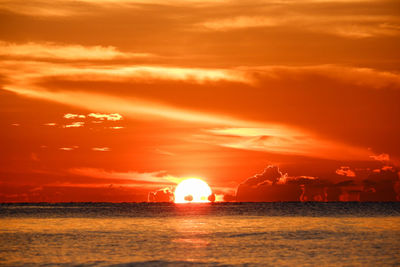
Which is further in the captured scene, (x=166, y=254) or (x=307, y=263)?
(x=166, y=254)

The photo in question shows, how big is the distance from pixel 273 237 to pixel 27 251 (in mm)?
35202

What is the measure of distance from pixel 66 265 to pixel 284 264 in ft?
63.7

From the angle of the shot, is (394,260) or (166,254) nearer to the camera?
(394,260)

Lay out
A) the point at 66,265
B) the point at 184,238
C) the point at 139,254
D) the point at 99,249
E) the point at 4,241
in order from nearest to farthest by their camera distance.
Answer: the point at 66,265, the point at 139,254, the point at 99,249, the point at 4,241, the point at 184,238

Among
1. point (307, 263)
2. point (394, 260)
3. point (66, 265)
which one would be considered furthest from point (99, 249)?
point (394, 260)

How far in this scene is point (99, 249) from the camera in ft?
214

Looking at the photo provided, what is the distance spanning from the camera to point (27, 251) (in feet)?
207

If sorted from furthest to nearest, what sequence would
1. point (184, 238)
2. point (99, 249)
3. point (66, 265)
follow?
point (184, 238) → point (99, 249) → point (66, 265)

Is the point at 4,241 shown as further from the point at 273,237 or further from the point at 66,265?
the point at 273,237

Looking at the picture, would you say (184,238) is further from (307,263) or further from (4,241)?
(307,263)

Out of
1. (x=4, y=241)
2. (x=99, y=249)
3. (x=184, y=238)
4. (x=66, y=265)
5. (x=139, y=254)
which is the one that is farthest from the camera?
(x=184, y=238)

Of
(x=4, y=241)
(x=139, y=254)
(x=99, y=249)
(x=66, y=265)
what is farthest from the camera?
(x=4, y=241)

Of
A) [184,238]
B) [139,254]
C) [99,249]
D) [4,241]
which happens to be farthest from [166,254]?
[4,241]

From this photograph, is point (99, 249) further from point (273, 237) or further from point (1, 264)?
point (273, 237)
